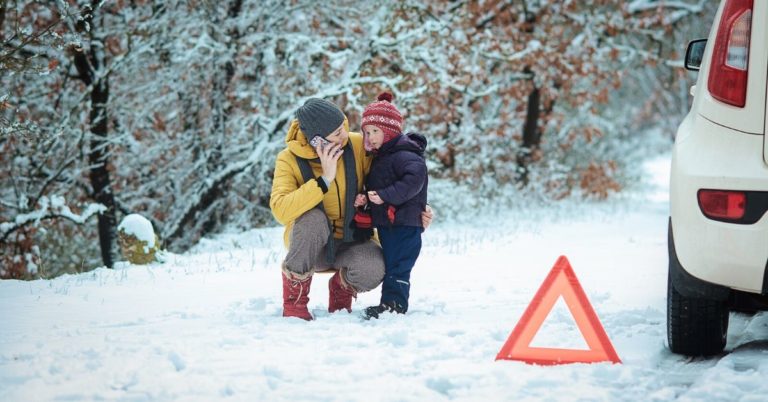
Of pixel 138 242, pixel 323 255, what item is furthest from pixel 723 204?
pixel 138 242

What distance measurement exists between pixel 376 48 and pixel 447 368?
809cm

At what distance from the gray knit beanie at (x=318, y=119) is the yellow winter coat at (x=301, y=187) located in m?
Answer: 0.09

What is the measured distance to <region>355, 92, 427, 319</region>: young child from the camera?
425 centimetres

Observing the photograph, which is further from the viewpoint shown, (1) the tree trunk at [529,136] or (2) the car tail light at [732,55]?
(1) the tree trunk at [529,136]

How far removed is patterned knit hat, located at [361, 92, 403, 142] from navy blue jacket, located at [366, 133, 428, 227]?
0.05 meters

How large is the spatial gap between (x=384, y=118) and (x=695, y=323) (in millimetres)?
1914

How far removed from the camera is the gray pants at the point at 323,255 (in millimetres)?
4156

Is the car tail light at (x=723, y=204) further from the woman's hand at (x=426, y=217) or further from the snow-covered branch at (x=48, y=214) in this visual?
the snow-covered branch at (x=48, y=214)

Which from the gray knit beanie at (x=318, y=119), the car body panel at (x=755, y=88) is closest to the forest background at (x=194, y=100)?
the gray knit beanie at (x=318, y=119)

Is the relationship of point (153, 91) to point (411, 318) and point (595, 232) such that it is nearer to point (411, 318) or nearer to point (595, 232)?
point (595, 232)

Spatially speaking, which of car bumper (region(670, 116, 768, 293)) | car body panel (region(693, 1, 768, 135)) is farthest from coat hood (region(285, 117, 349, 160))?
car body panel (region(693, 1, 768, 135))

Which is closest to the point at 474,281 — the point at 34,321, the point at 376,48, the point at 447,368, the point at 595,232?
the point at 447,368

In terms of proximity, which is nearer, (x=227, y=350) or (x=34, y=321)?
(x=227, y=350)

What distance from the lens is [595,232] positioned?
10039mm
